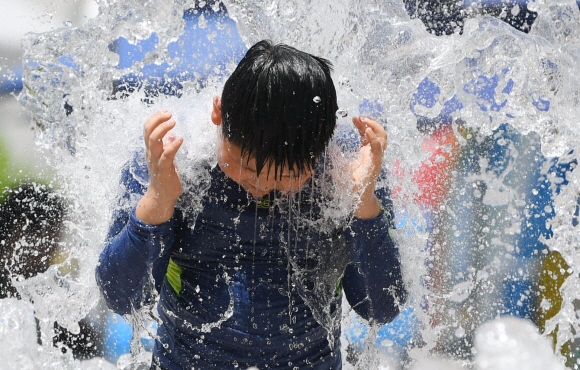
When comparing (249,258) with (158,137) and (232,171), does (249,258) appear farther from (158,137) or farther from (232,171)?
(158,137)

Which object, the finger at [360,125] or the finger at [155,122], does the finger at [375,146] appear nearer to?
the finger at [360,125]

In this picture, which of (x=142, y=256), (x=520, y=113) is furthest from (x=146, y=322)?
(x=520, y=113)

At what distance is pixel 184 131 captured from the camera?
150 centimetres

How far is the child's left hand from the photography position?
1392 millimetres

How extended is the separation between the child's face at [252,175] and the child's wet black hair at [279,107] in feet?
0.10

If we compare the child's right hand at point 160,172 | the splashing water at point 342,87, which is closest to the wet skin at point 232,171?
the child's right hand at point 160,172

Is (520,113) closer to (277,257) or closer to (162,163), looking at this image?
(277,257)

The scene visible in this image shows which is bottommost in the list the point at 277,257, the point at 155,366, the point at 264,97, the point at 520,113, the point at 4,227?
the point at 4,227

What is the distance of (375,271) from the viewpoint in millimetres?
1518

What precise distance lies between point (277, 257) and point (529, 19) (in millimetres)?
2371

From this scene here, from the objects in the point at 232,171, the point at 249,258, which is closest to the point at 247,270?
the point at 249,258

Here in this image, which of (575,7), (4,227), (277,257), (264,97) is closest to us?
(264,97)

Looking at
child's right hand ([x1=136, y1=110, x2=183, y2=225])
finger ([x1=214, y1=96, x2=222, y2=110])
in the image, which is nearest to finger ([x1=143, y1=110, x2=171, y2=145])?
child's right hand ([x1=136, y1=110, x2=183, y2=225])

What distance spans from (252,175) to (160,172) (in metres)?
0.20
